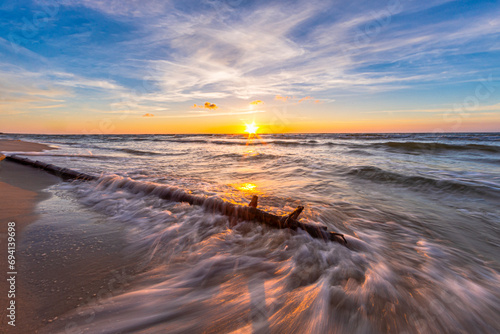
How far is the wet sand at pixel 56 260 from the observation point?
184 cm

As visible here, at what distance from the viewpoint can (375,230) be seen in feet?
13.2

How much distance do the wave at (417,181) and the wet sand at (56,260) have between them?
8.43 m

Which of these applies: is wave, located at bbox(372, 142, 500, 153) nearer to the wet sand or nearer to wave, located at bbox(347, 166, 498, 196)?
wave, located at bbox(347, 166, 498, 196)

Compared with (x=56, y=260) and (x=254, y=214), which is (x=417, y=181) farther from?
(x=56, y=260)

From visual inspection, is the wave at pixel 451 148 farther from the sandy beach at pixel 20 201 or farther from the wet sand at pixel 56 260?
the sandy beach at pixel 20 201

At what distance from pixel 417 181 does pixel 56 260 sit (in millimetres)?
9639

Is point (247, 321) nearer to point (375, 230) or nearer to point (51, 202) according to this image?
point (375, 230)

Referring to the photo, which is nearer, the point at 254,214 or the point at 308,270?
the point at 308,270

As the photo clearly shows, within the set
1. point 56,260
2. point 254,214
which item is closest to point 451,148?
point 254,214

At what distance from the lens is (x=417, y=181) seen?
24.5 feet

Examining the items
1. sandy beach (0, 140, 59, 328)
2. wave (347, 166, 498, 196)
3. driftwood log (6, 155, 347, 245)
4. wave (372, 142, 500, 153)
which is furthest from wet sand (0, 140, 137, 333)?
wave (372, 142, 500, 153)

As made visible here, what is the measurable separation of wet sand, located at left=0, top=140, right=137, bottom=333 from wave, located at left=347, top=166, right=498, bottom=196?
8.43 m

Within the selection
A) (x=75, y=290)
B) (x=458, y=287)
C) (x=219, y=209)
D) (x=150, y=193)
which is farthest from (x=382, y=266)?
(x=150, y=193)

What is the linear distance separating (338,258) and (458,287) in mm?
1379
